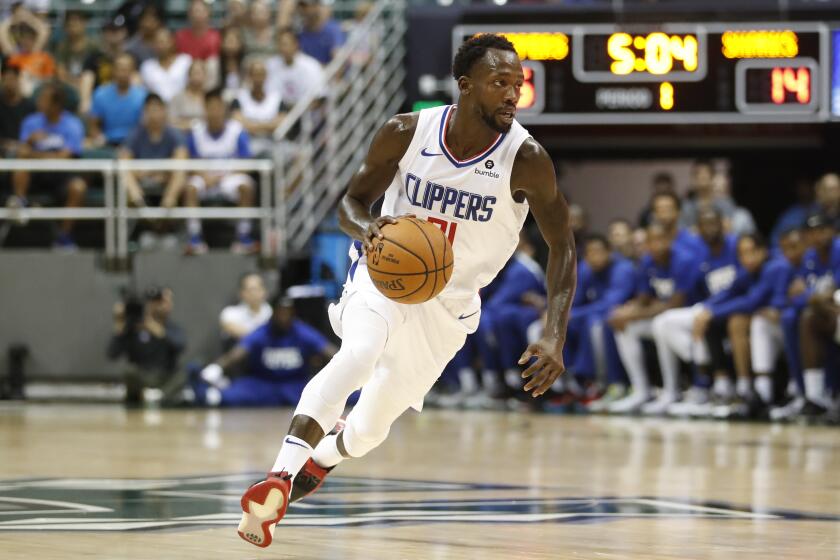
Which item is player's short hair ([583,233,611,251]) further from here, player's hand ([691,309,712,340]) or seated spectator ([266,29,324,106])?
seated spectator ([266,29,324,106])

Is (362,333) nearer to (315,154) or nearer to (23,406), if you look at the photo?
(23,406)

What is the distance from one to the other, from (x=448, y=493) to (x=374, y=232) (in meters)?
2.17

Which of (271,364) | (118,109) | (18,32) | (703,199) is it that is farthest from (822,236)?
(18,32)

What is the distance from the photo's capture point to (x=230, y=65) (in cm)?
1638

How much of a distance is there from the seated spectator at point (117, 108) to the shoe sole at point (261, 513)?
10965mm

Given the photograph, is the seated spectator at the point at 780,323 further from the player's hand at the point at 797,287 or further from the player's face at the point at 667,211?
the player's face at the point at 667,211

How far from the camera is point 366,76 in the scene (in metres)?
15.8

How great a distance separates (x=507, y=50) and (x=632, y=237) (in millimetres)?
8848

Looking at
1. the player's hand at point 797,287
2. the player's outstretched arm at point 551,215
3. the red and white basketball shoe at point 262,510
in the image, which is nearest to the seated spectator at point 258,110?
the player's hand at point 797,287

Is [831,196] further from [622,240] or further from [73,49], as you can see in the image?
[73,49]

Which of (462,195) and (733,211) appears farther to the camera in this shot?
(733,211)

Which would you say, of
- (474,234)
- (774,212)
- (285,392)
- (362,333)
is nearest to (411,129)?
(474,234)

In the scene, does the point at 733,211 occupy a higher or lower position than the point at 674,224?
higher

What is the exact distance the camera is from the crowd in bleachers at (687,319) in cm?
1256
